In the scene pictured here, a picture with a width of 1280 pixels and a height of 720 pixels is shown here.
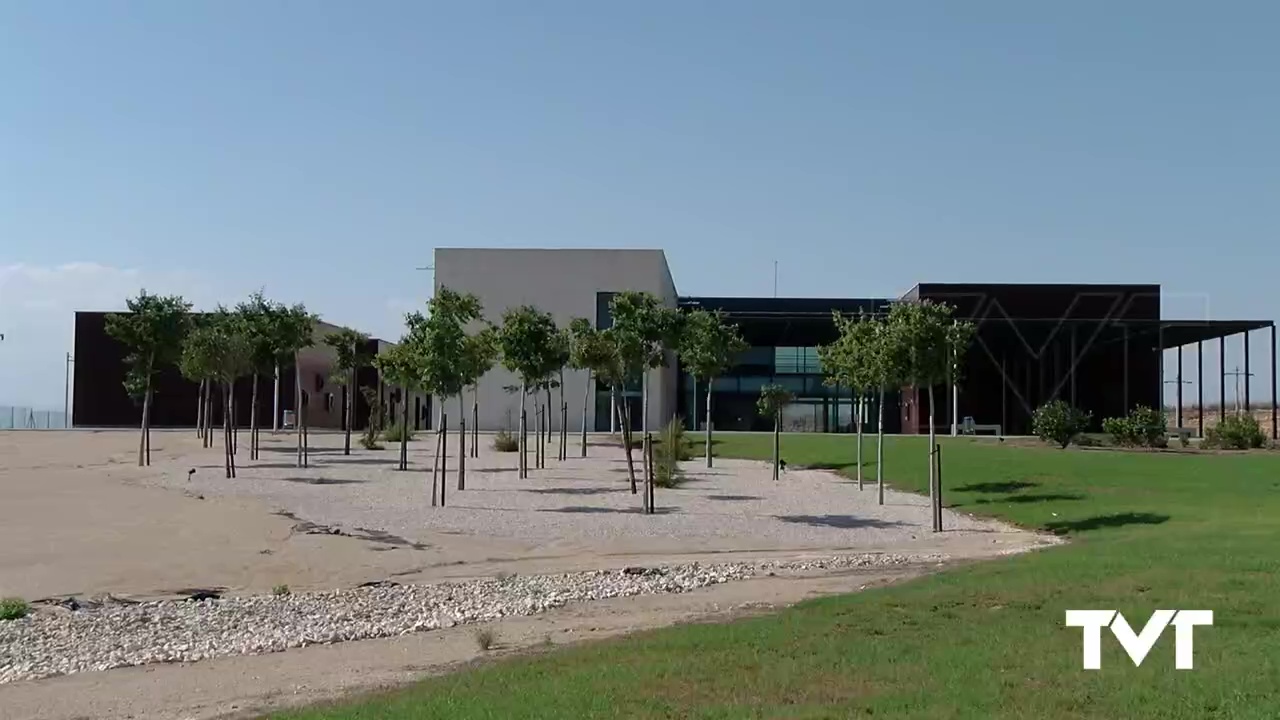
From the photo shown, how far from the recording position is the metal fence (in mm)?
85375

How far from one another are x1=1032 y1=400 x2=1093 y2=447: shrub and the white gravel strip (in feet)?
104

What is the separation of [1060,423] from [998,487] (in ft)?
60.2

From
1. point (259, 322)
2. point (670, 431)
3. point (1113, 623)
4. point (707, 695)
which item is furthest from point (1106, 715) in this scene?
point (259, 322)

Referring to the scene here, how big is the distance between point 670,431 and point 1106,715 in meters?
32.7

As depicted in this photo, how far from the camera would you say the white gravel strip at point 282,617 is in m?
12.3

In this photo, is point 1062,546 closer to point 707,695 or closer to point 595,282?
point 707,695

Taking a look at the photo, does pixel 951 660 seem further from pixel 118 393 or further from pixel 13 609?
pixel 118 393

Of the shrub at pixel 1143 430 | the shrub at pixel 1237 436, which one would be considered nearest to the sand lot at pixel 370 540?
the shrub at pixel 1143 430

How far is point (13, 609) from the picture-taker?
1424 centimetres

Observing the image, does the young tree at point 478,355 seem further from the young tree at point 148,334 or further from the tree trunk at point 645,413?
the young tree at point 148,334

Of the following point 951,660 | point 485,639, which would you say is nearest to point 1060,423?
point 485,639

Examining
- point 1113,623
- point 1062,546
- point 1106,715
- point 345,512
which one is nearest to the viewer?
point 1106,715

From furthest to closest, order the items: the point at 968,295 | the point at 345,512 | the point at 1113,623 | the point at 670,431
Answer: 1. the point at 968,295
2. the point at 670,431
3. the point at 345,512
4. the point at 1113,623

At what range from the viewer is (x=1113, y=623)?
9.95 m
